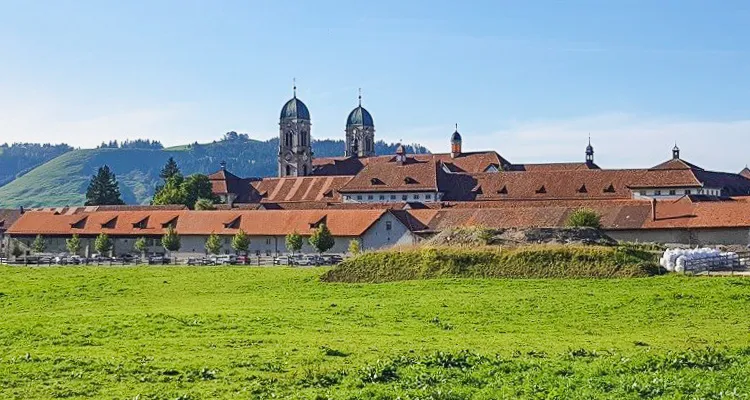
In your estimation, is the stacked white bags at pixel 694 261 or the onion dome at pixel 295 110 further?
the onion dome at pixel 295 110

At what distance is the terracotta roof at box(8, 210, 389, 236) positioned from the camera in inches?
3031

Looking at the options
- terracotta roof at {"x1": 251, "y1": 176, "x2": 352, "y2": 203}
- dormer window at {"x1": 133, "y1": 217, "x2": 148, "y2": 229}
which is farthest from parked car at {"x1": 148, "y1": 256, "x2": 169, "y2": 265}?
terracotta roof at {"x1": 251, "y1": 176, "x2": 352, "y2": 203}

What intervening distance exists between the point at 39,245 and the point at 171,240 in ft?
48.6

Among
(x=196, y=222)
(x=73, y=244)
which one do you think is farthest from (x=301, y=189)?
(x=73, y=244)

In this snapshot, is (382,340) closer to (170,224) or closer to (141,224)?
(170,224)

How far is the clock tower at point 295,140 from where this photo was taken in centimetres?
15288

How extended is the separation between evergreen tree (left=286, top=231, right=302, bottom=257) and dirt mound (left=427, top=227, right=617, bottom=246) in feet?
63.2

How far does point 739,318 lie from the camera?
105 feet

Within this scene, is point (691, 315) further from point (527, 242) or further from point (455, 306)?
point (527, 242)

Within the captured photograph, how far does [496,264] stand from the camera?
48781 millimetres

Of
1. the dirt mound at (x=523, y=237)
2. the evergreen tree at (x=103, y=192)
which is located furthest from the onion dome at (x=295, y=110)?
the dirt mound at (x=523, y=237)

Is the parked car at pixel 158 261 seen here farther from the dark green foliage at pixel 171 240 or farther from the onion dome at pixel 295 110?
the onion dome at pixel 295 110

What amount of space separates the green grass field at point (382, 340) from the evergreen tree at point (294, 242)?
2679 centimetres

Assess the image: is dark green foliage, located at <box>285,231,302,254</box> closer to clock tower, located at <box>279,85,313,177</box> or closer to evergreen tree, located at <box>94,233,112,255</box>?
evergreen tree, located at <box>94,233,112,255</box>
